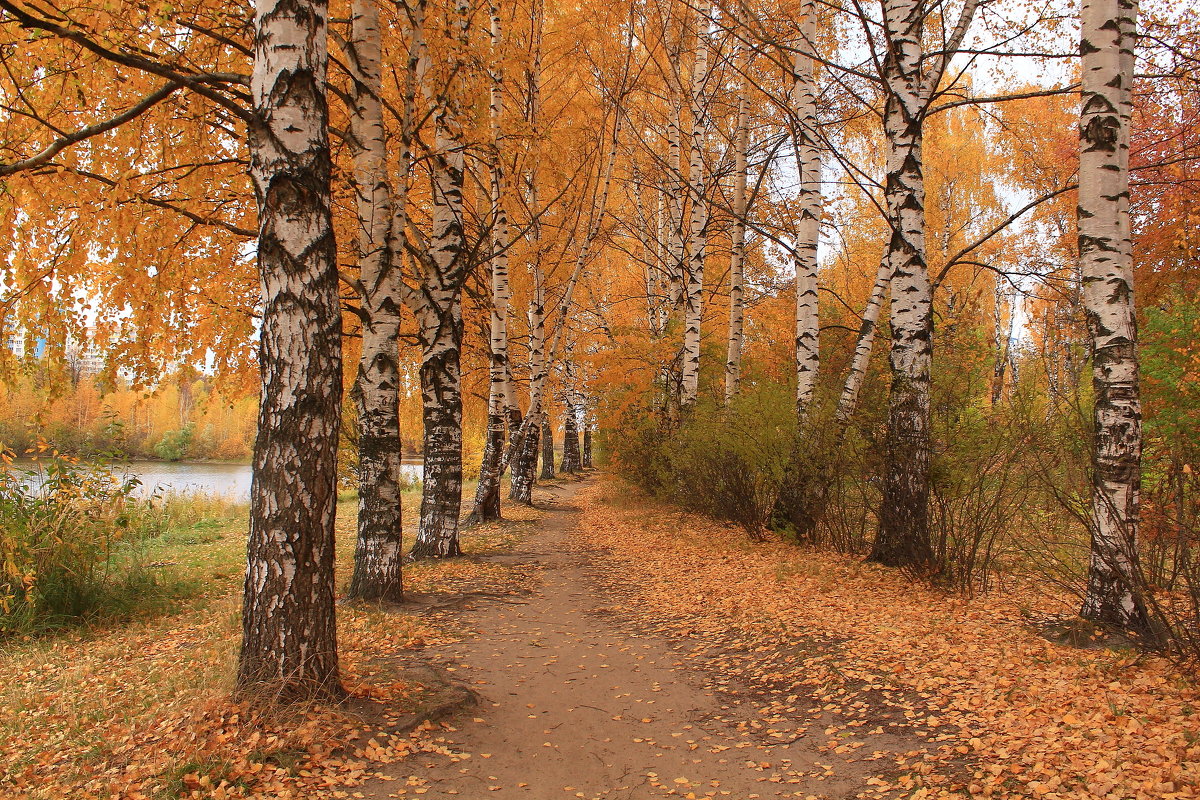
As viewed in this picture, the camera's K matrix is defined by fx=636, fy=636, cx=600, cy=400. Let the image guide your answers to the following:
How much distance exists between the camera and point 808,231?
8.70 metres

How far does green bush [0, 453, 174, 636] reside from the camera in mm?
5535

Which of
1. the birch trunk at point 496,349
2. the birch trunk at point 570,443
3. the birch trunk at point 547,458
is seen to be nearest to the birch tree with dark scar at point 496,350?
the birch trunk at point 496,349

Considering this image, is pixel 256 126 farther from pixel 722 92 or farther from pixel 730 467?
pixel 722 92

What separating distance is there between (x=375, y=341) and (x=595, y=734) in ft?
12.9

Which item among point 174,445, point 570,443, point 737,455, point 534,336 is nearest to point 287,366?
point 737,455

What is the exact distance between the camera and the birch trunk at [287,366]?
3.41m

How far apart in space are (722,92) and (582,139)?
3010mm

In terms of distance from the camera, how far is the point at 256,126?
3439mm

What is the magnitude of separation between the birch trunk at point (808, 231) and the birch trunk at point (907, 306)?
85.7 inches

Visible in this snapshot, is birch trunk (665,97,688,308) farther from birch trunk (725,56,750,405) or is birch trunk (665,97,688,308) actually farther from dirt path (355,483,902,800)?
dirt path (355,483,902,800)

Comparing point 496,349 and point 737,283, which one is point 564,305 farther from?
point 737,283

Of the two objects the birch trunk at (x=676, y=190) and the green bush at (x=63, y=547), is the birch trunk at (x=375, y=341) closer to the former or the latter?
the green bush at (x=63, y=547)

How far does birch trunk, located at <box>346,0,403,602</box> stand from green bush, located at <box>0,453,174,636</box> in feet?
8.03

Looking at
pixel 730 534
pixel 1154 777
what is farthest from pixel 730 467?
pixel 1154 777
